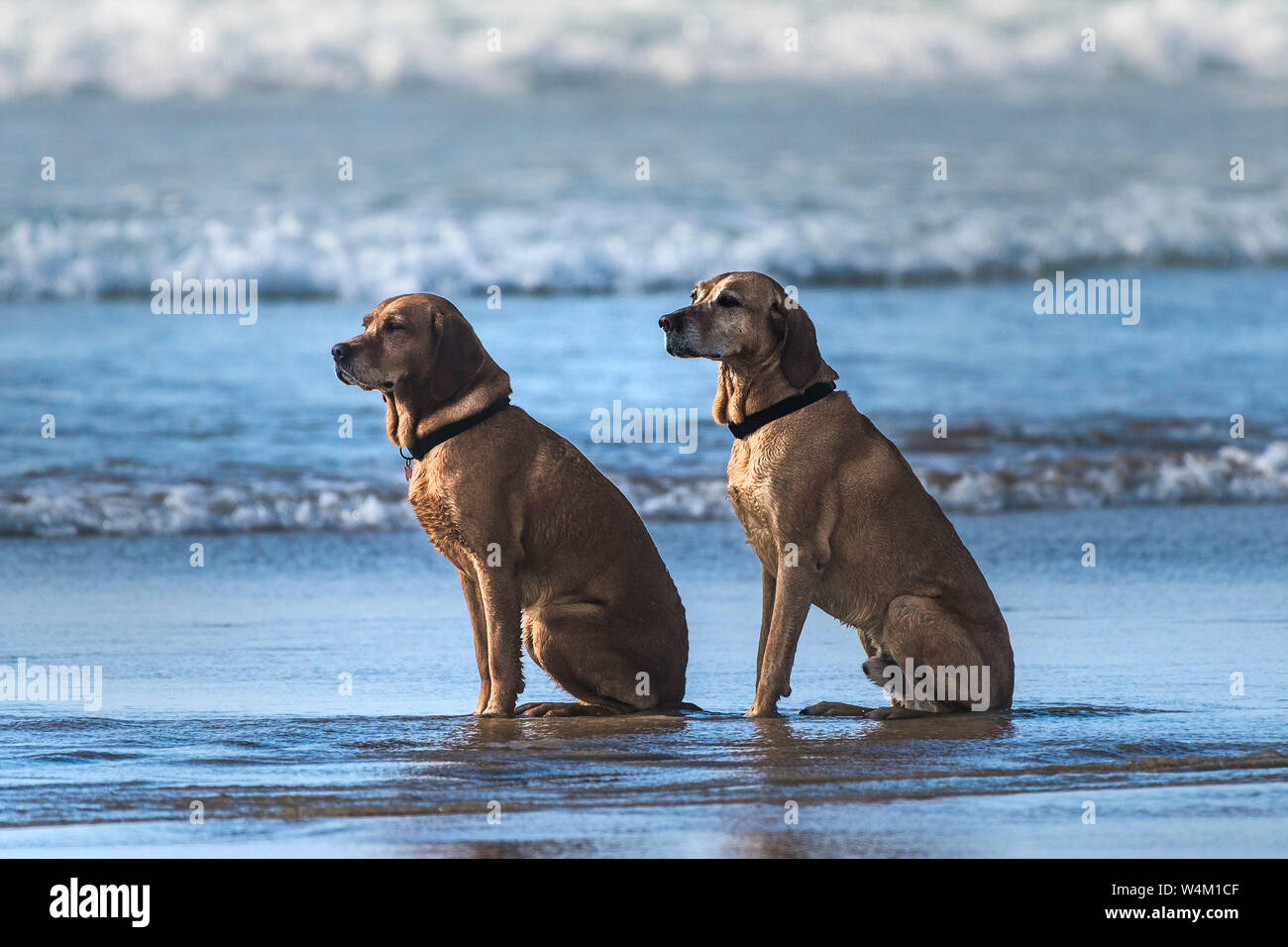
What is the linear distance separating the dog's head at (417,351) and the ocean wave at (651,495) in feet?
16.9

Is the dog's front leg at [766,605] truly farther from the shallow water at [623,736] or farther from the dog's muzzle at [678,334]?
the dog's muzzle at [678,334]

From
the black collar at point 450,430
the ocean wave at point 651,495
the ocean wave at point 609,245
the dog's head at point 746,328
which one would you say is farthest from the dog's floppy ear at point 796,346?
the ocean wave at point 609,245

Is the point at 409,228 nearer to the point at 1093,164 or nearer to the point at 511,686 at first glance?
the point at 1093,164

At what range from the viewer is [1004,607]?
8898 mm

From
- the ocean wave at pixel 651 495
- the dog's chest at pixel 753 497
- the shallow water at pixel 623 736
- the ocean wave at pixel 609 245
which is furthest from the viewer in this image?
the ocean wave at pixel 609 245

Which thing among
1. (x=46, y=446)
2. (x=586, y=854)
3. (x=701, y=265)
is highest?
(x=701, y=265)

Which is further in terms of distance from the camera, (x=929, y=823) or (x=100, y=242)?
(x=100, y=242)

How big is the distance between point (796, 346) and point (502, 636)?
1478 mm

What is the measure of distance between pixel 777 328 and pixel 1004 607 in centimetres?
310

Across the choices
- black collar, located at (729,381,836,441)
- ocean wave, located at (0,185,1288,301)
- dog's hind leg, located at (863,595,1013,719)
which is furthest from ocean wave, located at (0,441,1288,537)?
ocean wave, located at (0,185,1288,301)

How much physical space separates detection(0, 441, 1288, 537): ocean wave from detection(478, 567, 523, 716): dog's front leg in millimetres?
5141

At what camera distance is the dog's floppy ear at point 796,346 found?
635 centimetres

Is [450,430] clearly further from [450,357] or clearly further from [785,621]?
[785,621]

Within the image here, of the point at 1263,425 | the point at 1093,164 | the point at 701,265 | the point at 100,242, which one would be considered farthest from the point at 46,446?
the point at 1093,164
